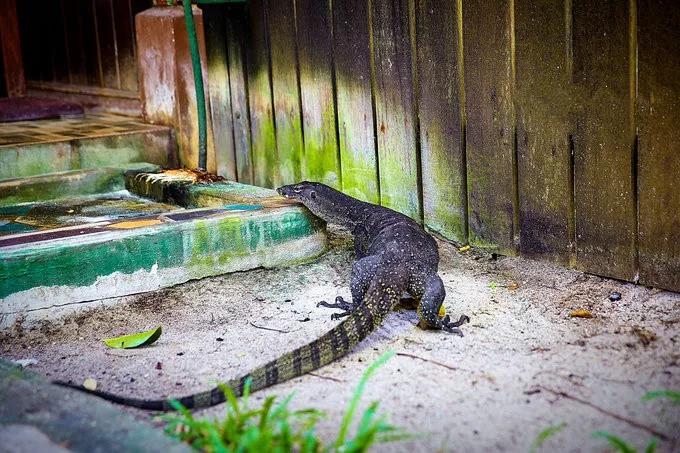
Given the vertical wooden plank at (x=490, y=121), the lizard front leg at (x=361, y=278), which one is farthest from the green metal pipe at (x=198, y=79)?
the lizard front leg at (x=361, y=278)

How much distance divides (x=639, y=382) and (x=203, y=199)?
3.48 metres

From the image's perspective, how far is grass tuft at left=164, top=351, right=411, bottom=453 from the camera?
2602 mm

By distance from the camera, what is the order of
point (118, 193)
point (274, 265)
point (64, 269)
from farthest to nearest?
point (118, 193)
point (274, 265)
point (64, 269)

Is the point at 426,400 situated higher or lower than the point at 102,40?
lower

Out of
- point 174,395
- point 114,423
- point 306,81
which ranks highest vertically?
point 306,81

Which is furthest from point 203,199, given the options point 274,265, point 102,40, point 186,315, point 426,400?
point 102,40

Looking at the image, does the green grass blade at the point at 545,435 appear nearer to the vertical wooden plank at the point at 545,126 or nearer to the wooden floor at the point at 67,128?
the vertical wooden plank at the point at 545,126

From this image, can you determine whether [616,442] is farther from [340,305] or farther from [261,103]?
[261,103]

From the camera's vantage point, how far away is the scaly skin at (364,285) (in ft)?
11.2

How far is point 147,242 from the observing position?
4703 millimetres

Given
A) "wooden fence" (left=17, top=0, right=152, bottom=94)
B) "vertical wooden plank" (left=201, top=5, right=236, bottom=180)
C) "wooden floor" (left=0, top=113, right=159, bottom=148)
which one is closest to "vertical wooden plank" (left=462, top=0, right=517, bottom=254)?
"vertical wooden plank" (left=201, top=5, right=236, bottom=180)

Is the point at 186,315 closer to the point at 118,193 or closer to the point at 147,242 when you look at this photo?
the point at 147,242

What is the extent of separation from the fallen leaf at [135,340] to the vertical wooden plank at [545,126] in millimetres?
2120

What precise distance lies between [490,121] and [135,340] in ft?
7.49
